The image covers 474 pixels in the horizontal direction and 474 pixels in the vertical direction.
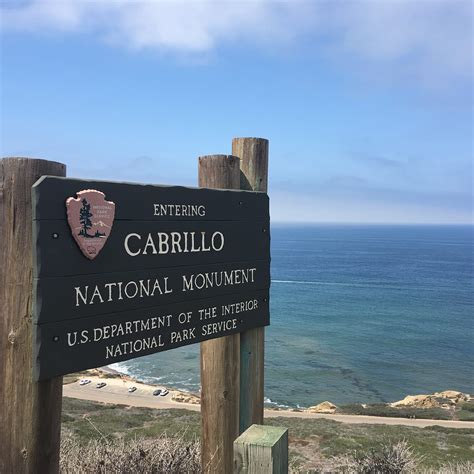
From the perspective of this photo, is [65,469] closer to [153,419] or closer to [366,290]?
[153,419]

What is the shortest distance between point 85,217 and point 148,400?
95.4ft

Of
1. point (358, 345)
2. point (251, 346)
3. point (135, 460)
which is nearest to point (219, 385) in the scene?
point (251, 346)

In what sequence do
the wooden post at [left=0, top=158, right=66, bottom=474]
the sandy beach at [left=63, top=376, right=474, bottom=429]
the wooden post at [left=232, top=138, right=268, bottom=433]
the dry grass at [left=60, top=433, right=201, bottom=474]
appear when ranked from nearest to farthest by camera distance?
the wooden post at [left=0, top=158, right=66, bottom=474], the wooden post at [left=232, top=138, right=268, bottom=433], the dry grass at [left=60, top=433, right=201, bottom=474], the sandy beach at [left=63, top=376, right=474, bottom=429]

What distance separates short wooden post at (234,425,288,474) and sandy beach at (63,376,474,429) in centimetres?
2251

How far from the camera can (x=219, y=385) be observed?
345 centimetres

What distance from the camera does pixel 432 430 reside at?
21.7m

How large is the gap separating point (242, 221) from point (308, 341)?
44.2m

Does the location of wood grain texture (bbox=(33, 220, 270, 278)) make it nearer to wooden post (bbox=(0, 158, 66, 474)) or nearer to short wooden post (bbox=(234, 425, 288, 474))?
wooden post (bbox=(0, 158, 66, 474))

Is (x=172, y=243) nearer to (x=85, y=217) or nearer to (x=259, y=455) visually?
(x=85, y=217)

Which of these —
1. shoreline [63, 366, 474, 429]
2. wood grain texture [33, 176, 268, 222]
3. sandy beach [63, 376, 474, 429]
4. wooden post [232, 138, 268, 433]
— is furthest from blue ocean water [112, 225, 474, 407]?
wood grain texture [33, 176, 268, 222]

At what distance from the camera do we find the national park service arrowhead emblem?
7.54 feet

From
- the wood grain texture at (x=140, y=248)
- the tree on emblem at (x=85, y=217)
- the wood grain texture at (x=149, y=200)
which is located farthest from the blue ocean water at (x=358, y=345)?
the tree on emblem at (x=85, y=217)

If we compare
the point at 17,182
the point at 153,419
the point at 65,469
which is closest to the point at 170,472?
the point at 65,469

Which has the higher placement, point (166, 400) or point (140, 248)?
point (140, 248)
